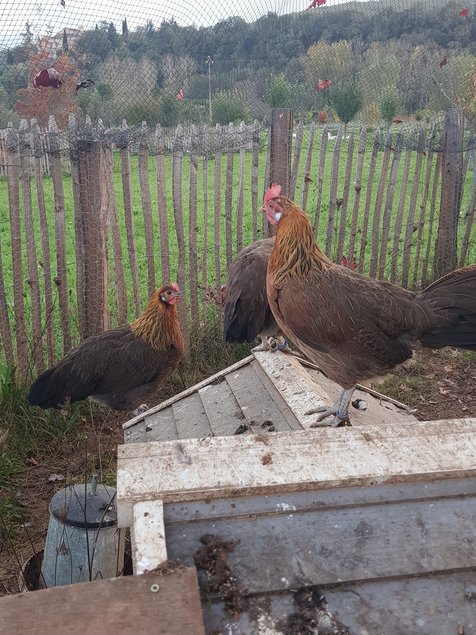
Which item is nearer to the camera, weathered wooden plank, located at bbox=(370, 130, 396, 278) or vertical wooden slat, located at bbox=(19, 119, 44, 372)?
vertical wooden slat, located at bbox=(19, 119, 44, 372)

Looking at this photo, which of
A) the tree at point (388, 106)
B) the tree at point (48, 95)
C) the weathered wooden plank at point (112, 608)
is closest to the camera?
the weathered wooden plank at point (112, 608)

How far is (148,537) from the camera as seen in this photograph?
138cm

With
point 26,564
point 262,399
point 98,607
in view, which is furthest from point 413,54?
point 98,607

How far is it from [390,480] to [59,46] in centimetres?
704

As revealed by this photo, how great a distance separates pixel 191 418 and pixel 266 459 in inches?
94.0

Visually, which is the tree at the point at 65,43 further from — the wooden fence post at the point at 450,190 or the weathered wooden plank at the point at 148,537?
the weathered wooden plank at the point at 148,537

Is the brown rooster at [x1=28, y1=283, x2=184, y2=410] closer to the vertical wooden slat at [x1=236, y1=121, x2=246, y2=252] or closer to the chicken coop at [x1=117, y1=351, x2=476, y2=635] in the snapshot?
the vertical wooden slat at [x1=236, y1=121, x2=246, y2=252]

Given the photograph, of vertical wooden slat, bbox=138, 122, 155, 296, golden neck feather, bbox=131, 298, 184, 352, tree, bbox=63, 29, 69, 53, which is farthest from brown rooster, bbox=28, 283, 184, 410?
tree, bbox=63, 29, 69, 53

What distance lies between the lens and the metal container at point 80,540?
289 centimetres

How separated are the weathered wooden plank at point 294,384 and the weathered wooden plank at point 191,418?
0.57 metres

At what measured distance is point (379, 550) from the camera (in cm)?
142

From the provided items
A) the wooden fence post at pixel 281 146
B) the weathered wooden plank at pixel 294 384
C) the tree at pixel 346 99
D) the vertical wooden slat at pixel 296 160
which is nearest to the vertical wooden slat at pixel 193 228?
the wooden fence post at pixel 281 146

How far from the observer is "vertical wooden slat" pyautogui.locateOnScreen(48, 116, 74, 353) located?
193 inches

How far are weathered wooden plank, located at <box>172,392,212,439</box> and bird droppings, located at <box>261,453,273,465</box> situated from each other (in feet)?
6.58
